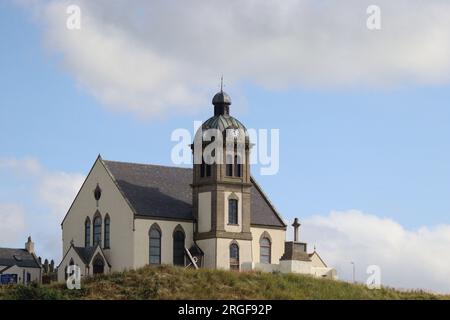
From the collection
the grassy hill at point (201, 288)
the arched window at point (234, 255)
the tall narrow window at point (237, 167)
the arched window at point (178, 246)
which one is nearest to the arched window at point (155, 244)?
the arched window at point (178, 246)

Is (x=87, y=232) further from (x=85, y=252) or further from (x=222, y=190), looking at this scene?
(x=222, y=190)

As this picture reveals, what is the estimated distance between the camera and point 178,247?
97000mm

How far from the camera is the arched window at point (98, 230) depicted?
3875 inches

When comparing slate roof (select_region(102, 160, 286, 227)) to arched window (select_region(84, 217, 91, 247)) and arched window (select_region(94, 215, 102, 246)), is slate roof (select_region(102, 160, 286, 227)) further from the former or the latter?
arched window (select_region(84, 217, 91, 247))

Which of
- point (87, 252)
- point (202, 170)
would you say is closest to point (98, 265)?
point (87, 252)

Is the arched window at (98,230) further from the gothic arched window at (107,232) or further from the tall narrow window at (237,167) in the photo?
the tall narrow window at (237,167)

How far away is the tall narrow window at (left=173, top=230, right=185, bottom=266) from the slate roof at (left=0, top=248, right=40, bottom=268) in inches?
2066

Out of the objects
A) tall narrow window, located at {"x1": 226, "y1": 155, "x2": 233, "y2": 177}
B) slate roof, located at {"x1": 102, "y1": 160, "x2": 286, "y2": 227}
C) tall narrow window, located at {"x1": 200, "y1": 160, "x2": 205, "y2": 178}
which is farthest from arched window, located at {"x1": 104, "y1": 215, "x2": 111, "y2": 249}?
tall narrow window, located at {"x1": 226, "y1": 155, "x2": 233, "y2": 177}

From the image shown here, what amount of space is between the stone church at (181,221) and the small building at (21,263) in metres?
43.5

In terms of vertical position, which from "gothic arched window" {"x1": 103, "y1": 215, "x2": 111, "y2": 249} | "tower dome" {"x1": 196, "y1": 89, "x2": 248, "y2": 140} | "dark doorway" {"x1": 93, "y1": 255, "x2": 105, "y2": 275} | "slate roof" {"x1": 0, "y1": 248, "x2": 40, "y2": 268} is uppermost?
"tower dome" {"x1": 196, "y1": 89, "x2": 248, "y2": 140}

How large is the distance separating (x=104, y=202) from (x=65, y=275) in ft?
21.0

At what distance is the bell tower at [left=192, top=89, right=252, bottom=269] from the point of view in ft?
317

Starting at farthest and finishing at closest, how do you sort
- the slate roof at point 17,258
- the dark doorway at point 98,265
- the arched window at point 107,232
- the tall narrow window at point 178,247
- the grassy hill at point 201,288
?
the slate roof at point 17,258 → the arched window at point 107,232 → the tall narrow window at point 178,247 → the dark doorway at point 98,265 → the grassy hill at point 201,288
